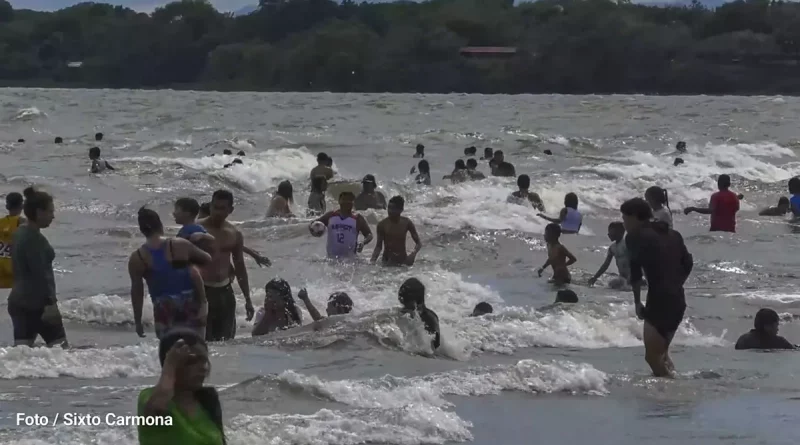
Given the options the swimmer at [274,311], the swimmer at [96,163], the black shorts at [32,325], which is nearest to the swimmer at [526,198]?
the swimmer at [274,311]

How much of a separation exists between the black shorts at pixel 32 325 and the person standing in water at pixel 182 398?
4.79 m

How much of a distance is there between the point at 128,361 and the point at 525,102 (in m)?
70.2

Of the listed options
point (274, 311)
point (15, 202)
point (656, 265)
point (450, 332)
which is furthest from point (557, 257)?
point (15, 202)

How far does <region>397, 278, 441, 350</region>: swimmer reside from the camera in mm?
11297

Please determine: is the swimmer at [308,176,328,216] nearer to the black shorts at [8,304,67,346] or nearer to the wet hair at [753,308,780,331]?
the wet hair at [753,308,780,331]

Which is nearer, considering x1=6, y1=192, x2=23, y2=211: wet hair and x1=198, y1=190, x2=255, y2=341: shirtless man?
x1=198, y1=190, x2=255, y2=341: shirtless man

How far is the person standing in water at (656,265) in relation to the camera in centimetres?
993

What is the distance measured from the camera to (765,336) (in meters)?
11.9

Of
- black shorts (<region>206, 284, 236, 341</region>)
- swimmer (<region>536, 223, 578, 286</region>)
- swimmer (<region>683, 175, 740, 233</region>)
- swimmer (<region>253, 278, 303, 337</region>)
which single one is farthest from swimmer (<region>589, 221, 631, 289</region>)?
black shorts (<region>206, 284, 236, 341</region>)

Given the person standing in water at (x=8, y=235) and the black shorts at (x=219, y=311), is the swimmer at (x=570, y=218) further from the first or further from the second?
the person standing in water at (x=8, y=235)

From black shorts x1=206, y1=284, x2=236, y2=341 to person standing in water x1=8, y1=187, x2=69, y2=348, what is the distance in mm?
1055

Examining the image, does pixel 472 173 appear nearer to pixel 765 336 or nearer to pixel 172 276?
pixel 765 336

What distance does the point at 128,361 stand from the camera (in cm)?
1031

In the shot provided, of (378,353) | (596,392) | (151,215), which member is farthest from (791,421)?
(151,215)
